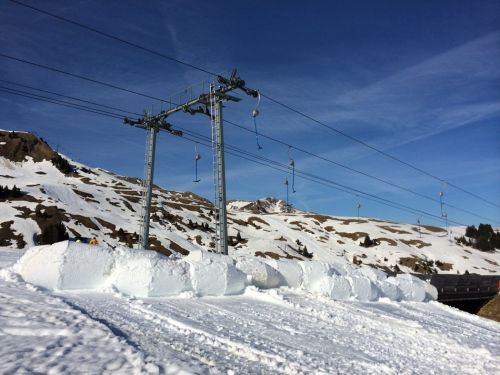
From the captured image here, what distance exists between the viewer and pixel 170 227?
56312 millimetres

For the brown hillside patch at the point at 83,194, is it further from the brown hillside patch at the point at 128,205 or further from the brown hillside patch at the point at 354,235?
the brown hillside patch at the point at 354,235

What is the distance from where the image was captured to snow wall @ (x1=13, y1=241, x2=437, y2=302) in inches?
378

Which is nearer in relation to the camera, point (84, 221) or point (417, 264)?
point (84, 221)

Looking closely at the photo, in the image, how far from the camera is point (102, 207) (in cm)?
5706

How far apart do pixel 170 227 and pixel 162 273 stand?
46436mm

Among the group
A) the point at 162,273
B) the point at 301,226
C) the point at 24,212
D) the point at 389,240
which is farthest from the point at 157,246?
the point at 389,240

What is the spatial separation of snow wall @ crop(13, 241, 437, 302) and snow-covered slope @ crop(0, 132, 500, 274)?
2673 centimetres

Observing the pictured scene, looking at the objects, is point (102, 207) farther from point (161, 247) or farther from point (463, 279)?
point (463, 279)

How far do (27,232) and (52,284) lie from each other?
102 feet

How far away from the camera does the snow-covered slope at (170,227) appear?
42688 mm

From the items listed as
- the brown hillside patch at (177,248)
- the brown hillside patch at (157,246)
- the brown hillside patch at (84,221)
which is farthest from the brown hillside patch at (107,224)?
the brown hillside patch at (177,248)

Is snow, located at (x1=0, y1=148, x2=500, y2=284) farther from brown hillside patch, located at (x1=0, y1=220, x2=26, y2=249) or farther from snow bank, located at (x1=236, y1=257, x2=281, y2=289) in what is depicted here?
snow bank, located at (x1=236, y1=257, x2=281, y2=289)

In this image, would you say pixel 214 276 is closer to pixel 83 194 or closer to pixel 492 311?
pixel 492 311

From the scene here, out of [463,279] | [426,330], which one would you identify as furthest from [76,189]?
[426,330]
